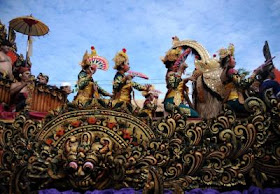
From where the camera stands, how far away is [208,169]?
78.5 inches

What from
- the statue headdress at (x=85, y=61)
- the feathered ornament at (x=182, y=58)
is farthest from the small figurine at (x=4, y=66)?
the feathered ornament at (x=182, y=58)

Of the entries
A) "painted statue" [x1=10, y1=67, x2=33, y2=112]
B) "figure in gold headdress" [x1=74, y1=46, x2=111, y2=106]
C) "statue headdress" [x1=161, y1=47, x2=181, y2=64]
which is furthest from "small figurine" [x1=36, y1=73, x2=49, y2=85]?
"statue headdress" [x1=161, y1=47, x2=181, y2=64]

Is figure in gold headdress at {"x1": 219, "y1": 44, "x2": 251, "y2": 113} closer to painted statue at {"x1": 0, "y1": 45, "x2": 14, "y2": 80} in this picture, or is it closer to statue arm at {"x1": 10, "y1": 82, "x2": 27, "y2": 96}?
statue arm at {"x1": 10, "y1": 82, "x2": 27, "y2": 96}

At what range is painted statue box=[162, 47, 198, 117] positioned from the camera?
369cm

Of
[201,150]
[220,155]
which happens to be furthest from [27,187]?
[220,155]

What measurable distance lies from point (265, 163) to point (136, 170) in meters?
0.90

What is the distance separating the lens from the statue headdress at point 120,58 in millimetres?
4715

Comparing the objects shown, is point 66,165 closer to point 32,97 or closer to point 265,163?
point 265,163

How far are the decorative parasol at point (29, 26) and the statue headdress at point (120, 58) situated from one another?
89.5 inches

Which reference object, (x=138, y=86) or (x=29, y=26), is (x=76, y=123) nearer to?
(x=138, y=86)

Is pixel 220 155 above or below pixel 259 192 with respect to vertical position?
above

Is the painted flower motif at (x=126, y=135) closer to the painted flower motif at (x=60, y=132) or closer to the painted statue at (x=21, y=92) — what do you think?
the painted flower motif at (x=60, y=132)

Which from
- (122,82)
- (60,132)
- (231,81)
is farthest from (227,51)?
(60,132)

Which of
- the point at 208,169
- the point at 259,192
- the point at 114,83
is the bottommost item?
the point at 259,192
